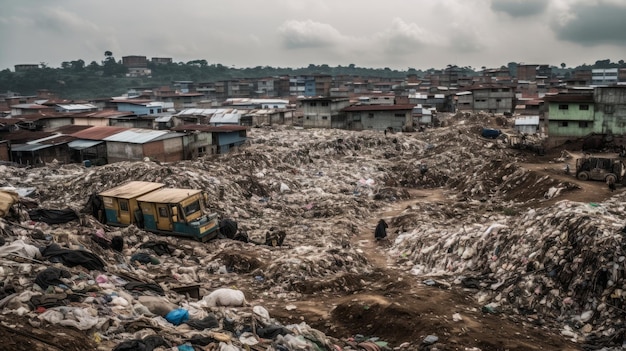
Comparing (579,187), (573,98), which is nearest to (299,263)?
(579,187)

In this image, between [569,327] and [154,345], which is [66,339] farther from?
[569,327]

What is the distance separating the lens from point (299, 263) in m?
14.6

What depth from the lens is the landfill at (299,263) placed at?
338 inches

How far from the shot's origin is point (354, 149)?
121 feet

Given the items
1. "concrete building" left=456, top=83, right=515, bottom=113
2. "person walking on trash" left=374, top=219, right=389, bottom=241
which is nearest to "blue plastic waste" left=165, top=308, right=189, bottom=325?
"person walking on trash" left=374, top=219, right=389, bottom=241

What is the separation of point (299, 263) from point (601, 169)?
1536 centimetres

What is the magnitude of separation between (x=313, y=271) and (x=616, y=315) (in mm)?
7868

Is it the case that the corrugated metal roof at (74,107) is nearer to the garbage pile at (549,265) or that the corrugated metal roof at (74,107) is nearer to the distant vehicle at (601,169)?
the garbage pile at (549,265)

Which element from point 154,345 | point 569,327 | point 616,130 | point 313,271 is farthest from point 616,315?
point 616,130

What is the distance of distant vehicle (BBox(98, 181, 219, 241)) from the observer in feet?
53.1

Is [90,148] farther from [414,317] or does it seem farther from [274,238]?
[414,317]

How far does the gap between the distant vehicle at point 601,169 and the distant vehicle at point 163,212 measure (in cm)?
1681

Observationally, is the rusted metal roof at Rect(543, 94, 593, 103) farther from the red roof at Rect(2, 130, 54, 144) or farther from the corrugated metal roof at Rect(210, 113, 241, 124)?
the red roof at Rect(2, 130, 54, 144)

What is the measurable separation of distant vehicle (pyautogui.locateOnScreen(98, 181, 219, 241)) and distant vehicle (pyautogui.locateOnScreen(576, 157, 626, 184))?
16806 mm
